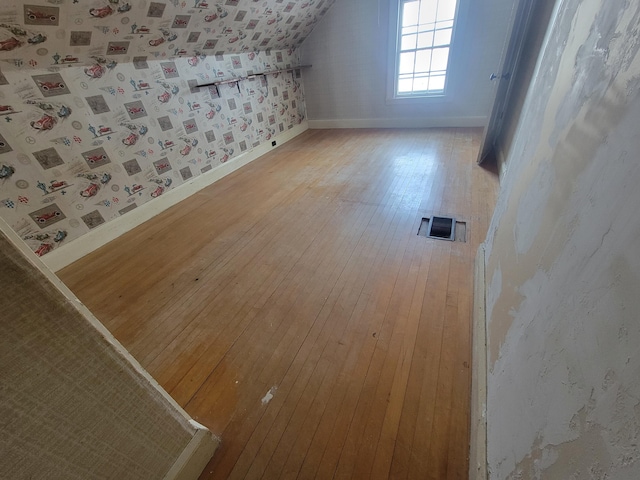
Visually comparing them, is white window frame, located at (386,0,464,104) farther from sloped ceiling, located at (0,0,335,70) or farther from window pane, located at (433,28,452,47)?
sloped ceiling, located at (0,0,335,70)

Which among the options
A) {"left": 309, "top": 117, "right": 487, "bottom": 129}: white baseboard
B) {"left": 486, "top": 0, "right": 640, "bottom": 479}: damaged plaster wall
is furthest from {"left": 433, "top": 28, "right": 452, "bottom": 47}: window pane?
{"left": 486, "top": 0, "right": 640, "bottom": 479}: damaged plaster wall

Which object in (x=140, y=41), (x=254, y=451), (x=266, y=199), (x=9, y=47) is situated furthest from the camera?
(x=266, y=199)

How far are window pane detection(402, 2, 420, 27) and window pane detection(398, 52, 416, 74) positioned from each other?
386 mm

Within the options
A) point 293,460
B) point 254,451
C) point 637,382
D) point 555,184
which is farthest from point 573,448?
point 254,451

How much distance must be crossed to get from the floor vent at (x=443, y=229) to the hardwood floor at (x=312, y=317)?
0.08m

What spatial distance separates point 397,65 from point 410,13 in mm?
656

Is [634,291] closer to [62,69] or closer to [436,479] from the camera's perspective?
[436,479]

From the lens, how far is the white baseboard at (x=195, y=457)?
2.89ft

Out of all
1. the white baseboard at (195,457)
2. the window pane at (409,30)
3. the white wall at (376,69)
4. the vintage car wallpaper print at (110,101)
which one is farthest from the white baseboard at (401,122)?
the white baseboard at (195,457)

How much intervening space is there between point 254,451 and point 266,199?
2311mm

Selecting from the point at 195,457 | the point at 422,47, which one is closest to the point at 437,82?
the point at 422,47

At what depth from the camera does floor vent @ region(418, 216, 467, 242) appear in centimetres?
206

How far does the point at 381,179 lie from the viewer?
10.1ft

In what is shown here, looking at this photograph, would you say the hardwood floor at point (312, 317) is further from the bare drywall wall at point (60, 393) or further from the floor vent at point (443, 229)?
the bare drywall wall at point (60, 393)
